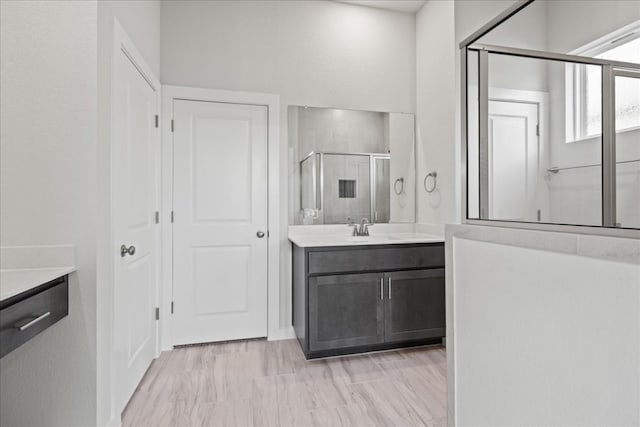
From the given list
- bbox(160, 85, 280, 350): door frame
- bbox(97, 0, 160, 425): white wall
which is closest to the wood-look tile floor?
bbox(160, 85, 280, 350): door frame

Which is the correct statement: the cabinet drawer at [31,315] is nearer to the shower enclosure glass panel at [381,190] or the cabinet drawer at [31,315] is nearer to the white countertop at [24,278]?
the white countertop at [24,278]

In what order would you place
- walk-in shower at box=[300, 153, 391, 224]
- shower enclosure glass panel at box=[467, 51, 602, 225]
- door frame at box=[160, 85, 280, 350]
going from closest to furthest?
1. shower enclosure glass panel at box=[467, 51, 602, 225]
2. door frame at box=[160, 85, 280, 350]
3. walk-in shower at box=[300, 153, 391, 224]

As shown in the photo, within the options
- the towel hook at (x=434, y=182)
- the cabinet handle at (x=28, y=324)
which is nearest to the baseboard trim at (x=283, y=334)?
the towel hook at (x=434, y=182)

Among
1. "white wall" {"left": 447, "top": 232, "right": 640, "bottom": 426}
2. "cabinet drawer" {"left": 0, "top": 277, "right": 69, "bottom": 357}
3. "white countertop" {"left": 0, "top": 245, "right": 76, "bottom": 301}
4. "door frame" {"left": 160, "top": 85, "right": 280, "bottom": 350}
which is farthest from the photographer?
"door frame" {"left": 160, "top": 85, "right": 280, "bottom": 350}

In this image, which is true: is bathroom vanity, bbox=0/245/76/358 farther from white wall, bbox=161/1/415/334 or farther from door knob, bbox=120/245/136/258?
white wall, bbox=161/1/415/334

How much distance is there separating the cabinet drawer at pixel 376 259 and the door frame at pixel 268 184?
60 centimetres

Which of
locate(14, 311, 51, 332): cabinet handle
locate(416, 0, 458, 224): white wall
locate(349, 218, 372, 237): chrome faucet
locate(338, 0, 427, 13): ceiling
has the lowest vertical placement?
locate(14, 311, 51, 332): cabinet handle

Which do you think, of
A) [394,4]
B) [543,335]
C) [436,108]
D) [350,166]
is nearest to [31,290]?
[543,335]

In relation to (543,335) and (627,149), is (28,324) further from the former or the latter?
(627,149)

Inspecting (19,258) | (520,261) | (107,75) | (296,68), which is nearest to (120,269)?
(19,258)

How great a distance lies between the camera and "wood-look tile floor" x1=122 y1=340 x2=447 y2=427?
5.98ft

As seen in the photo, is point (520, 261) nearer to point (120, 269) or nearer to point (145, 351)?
point (120, 269)

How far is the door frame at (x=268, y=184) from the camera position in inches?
107

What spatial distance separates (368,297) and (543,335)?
1610 millimetres
